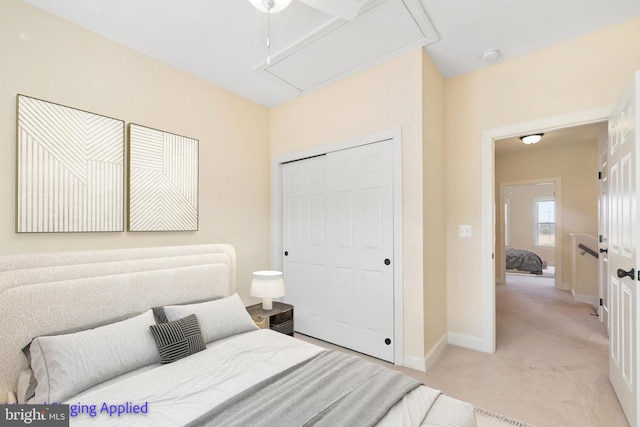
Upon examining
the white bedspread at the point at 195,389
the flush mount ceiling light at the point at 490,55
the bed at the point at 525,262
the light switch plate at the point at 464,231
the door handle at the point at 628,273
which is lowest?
the bed at the point at 525,262

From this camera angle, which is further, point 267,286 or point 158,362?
point 267,286

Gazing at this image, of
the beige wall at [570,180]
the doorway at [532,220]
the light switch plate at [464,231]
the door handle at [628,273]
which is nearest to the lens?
the door handle at [628,273]

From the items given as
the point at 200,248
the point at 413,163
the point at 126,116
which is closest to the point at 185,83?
the point at 126,116

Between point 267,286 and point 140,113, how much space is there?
184 cm

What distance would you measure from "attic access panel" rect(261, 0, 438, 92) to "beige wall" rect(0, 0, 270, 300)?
807mm

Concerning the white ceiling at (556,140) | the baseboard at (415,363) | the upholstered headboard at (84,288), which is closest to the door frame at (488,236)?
the baseboard at (415,363)

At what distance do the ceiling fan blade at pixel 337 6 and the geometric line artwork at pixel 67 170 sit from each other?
1.81 m

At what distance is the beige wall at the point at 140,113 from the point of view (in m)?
1.87

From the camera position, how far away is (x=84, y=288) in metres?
1.85

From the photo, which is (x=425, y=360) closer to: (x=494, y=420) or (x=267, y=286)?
(x=494, y=420)

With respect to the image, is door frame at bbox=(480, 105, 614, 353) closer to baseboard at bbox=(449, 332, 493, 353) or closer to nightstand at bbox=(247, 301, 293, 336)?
baseboard at bbox=(449, 332, 493, 353)

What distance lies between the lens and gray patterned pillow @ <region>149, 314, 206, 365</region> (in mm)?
1743

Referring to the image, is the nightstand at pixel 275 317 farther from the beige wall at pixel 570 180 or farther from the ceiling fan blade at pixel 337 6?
the beige wall at pixel 570 180

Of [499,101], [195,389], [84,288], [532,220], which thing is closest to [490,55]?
[499,101]
